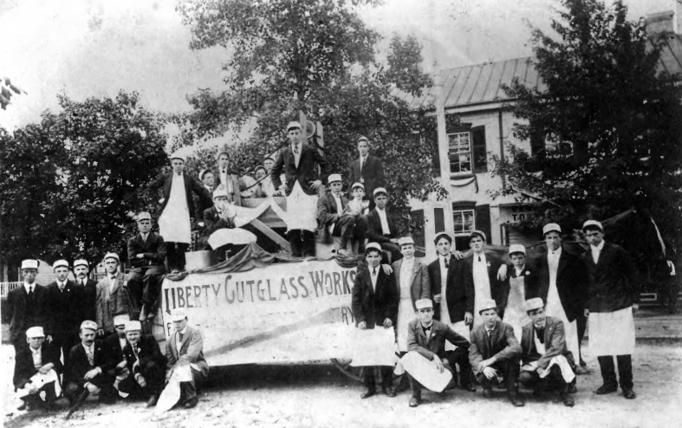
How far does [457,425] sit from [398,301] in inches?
59.0

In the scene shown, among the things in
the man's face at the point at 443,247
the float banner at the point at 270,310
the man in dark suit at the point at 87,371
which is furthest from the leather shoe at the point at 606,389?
the man in dark suit at the point at 87,371

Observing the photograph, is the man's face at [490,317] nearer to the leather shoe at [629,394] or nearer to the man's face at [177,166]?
the leather shoe at [629,394]

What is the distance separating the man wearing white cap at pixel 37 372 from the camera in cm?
668

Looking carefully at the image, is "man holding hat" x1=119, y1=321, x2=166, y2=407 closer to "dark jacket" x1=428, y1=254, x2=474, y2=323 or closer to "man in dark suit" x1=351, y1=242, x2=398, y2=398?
"man in dark suit" x1=351, y1=242, x2=398, y2=398

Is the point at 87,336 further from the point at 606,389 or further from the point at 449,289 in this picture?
the point at 606,389

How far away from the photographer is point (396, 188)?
12422 mm

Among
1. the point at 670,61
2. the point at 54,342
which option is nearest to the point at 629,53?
the point at 670,61

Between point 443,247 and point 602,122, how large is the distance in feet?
16.3

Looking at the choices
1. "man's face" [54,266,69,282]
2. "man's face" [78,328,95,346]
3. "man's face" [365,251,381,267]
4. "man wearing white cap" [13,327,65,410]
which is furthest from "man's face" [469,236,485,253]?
"man wearing white cap" [13,327,65,410]

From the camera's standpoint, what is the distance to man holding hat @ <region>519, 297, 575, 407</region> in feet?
19.1

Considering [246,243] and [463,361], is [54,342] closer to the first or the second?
[246,243]

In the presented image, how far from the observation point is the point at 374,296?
6.56 meters

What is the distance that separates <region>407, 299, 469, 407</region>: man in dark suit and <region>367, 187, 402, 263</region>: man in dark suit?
95cm

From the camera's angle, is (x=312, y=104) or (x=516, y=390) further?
(x=312, y=104)
